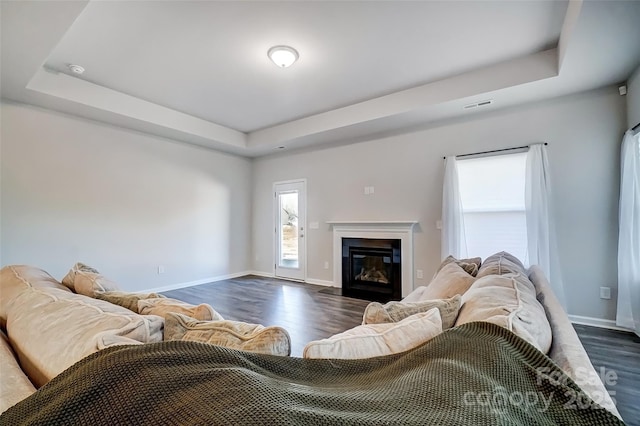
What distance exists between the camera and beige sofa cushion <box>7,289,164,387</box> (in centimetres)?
75

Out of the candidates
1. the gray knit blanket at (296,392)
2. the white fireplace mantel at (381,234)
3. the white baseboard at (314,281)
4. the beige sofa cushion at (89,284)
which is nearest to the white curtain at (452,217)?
the white fireplace mantel at (381,234)

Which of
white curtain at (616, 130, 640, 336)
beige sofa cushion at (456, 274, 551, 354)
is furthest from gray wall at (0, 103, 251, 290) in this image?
white curtain at (616, 130, 640, 336)

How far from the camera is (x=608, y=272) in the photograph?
315cm

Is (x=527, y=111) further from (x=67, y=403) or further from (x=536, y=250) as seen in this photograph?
(x=67, y=403)

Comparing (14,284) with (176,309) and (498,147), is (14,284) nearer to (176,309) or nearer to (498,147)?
(176,309)

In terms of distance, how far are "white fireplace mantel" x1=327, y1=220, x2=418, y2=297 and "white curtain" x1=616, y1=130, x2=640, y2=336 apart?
2200 millimetres

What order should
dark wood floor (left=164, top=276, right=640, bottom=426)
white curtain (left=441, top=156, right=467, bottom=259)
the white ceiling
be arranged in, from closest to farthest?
dark wood floor (left=164, top=276, right=640, bottom=426) < the white ceiling < white curtain (left=441, top=156, right=467, bottom=259)

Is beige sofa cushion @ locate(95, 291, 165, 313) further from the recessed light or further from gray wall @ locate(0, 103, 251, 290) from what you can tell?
gray wall @ locate(0, 103, 251, 290)

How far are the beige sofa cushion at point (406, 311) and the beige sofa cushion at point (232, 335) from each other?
41 cm

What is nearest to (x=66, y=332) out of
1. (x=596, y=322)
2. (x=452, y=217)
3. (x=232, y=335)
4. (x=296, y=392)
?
(x=232, y=335)

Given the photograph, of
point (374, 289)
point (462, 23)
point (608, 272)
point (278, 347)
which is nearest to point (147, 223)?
point (374, 289)

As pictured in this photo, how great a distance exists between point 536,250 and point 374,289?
2288 mm

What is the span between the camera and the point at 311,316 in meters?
3.52

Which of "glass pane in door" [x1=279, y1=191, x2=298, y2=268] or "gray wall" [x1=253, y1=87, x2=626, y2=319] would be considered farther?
"glass pane in door" [x1=279, y1=191, x2=298, y2=268]
